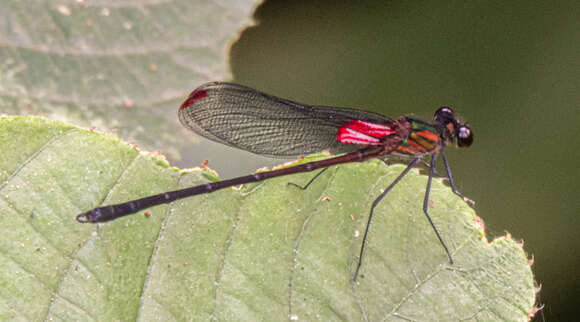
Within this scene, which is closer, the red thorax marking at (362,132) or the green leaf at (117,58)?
the green leaf at (117,58)

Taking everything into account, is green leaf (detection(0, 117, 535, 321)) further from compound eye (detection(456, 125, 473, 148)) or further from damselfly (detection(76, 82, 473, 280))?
compound eye (detection(456, 125, 473, 148))

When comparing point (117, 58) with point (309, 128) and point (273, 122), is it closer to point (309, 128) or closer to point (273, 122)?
point (273, 122)

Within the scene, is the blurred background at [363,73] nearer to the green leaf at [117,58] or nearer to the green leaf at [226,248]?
the green leaf at [117,58]

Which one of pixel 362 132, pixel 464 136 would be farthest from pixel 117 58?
pixel 464 136

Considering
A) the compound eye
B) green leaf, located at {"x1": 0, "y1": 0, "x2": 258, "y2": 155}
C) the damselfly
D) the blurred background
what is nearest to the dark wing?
the damselfly

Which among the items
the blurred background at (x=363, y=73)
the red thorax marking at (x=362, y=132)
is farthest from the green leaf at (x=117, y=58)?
the red thorax marking at (x=362, y=132)

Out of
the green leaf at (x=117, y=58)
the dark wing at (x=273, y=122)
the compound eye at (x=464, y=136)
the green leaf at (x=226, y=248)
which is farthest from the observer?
the dark wing at (x=273, y=122)

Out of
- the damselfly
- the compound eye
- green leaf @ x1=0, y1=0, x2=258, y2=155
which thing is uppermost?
the compound eye
